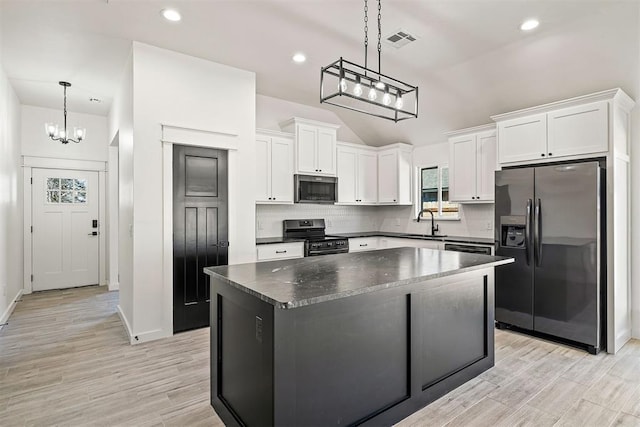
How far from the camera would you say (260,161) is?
4.88 metres

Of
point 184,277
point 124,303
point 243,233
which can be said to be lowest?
point 124,303

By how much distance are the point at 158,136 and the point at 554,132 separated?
4.24 metres

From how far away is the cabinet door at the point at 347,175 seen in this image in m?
5.79

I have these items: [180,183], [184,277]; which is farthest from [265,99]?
[184,277]

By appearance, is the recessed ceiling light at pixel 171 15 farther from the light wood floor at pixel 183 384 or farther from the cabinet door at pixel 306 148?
the light wood floor at pixel 183 384

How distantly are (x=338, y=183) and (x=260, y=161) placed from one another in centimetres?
145

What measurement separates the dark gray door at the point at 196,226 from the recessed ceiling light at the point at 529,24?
335 centimetres

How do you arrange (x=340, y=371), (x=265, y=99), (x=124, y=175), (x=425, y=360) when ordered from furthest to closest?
(x=265, y=99) < (x=124, y=175) < (x=425, y=360) < (x=340, y=371)

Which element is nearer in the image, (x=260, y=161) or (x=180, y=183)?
(x=180, y=183)

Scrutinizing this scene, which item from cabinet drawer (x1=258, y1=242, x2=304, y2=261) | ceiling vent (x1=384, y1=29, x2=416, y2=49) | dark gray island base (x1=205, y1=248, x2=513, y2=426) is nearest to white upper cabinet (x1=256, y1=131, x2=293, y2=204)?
cabinet drawer (x1=258, y1=242, x2=304, y2=261)

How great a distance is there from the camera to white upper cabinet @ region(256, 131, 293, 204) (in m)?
4.88

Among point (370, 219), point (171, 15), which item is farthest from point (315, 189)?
point (171, 15)

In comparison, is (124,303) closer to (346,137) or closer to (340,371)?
(340,371)

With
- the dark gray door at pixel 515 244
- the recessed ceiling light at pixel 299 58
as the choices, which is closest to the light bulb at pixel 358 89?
the recessed ceiling light at pixel 299 58
